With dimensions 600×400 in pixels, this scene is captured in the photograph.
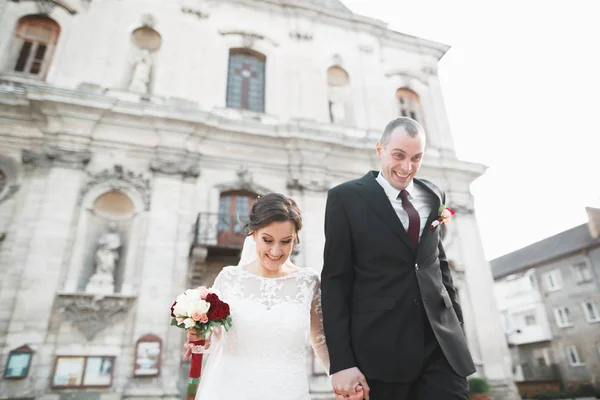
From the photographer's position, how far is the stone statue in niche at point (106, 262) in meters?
10.1

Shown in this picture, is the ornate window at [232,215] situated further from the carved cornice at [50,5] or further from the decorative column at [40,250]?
the carved cornice at [50,5]

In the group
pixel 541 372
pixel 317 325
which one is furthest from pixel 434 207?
pixel 541 372

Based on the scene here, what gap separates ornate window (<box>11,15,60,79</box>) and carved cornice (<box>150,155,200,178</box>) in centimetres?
474

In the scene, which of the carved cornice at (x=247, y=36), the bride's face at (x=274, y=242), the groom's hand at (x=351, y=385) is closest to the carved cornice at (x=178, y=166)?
the carved cornice at (x=247, y=36)

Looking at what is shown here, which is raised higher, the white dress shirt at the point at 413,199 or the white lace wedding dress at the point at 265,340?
the white dress shirt at the point at 413,199

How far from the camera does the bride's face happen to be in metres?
3.21

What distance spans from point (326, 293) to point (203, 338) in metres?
1.08

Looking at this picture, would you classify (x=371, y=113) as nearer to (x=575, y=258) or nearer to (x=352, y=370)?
(x=352, y=370)

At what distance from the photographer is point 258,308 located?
3244mm

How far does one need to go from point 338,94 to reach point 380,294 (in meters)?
14.7

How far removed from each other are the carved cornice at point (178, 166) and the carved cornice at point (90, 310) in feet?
12.5

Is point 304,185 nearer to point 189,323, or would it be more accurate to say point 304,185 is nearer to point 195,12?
point 195,12

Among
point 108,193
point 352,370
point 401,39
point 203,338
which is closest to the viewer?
point 352,370

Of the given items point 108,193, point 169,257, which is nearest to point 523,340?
point 169,257
